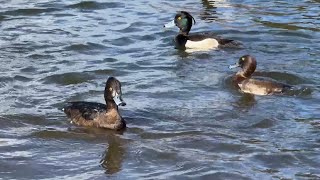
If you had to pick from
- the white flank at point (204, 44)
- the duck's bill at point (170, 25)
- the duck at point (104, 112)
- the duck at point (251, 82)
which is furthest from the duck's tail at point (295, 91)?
the duck's bill at point (170, 25)

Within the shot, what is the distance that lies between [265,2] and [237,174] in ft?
38.2

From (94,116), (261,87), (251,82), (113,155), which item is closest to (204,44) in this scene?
(251,82)

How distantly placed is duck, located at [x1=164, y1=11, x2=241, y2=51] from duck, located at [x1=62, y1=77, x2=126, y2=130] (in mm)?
4807

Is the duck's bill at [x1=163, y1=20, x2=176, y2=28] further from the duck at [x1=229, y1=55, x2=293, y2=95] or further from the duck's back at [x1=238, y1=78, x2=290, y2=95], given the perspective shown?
the duck's back at [x1=238, y1=78, x2=290, y2=95]

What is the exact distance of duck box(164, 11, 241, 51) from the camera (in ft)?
48.6

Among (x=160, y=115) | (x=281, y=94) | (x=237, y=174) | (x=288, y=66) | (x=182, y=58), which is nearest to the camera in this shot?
(x=237, y=174)

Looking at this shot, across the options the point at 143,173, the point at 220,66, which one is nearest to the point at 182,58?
the point at 220,66

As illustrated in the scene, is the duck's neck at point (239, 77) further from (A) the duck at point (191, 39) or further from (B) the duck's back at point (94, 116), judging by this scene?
(B) the duck's back at point (94, 116)

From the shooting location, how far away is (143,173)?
8.48 metres

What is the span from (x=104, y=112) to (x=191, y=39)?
5.54 meters

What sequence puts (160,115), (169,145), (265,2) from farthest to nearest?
(265,2) → (160,115) → (169,145)

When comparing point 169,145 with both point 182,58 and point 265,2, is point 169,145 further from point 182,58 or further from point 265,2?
point 265,2

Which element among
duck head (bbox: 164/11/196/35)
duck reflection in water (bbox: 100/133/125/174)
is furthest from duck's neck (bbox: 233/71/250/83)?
duck head (bbox: 164/11/196/35)

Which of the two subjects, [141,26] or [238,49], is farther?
[141,26]
